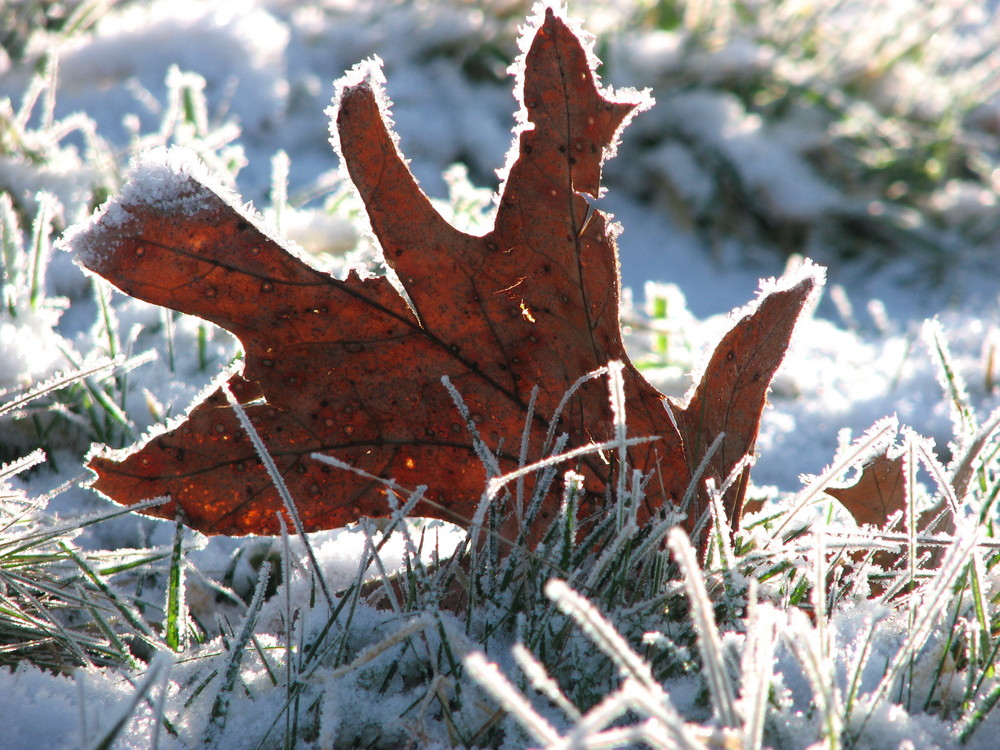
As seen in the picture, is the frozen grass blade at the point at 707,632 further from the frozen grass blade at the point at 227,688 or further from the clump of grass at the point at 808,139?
the clump of grass at the point at 808,139

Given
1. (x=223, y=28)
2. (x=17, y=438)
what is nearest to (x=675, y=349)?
(x=17, y=438)

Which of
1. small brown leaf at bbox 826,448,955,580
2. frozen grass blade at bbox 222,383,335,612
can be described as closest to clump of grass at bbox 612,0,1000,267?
small brown leaf at bbox 826,448,955,580

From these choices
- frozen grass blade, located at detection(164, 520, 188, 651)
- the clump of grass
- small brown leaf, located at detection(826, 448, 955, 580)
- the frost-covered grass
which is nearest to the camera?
the frost-covered grass

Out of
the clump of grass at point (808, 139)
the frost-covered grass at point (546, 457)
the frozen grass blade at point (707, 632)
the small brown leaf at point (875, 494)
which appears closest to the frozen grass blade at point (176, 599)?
the frost-covered grass at point (546, 457)

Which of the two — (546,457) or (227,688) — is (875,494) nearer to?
(546,457)

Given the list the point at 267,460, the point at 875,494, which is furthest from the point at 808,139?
the point at 267,460

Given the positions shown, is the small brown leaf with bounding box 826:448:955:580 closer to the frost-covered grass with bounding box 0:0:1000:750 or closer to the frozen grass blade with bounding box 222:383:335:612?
the frost-covered grass with bounding box 0:0:1000:750
